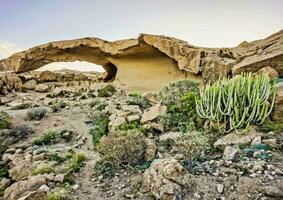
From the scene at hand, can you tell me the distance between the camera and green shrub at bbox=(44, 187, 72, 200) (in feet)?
16.8

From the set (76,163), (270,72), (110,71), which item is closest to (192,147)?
(76,163)

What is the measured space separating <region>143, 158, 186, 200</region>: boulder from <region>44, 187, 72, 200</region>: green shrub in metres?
1.36

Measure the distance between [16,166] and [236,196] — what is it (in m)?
5.08

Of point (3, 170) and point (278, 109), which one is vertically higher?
point (278, 109)

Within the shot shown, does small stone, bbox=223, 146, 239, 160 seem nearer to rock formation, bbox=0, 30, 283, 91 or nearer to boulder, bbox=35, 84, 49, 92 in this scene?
rock formation, bbox=0, 30, 283, 91

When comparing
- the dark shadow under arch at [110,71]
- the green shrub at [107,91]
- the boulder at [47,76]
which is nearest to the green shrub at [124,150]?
the green shrub at [107,91]

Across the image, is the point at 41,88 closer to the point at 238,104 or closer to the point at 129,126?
the point at 129,126

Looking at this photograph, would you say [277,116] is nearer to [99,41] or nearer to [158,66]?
[158,66]

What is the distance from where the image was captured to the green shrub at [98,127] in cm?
918

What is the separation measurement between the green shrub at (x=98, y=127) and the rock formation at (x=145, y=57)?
6.32 m

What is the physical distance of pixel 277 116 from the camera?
25.5 feet

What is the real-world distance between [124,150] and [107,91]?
464 inches

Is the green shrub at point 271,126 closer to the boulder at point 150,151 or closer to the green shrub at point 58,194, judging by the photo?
the boulder at point 150,151

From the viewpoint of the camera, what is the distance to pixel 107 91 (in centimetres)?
1802
